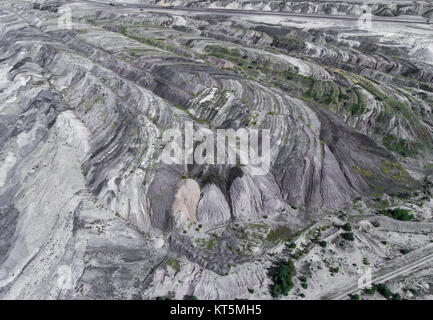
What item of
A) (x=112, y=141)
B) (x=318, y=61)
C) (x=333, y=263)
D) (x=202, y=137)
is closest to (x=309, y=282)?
(x=333, y=263)

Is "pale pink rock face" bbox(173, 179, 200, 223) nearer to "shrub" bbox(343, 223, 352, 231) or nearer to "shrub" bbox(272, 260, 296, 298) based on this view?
"shrub" bbox(272, 260, 296, 298)

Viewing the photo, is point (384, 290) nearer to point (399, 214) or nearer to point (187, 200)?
point (399, 214)

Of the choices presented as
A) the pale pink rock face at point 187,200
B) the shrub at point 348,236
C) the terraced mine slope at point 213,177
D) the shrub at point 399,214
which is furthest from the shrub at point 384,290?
the pale pink rock face at point 187,200

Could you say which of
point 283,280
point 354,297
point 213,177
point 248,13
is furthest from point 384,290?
point 248,13

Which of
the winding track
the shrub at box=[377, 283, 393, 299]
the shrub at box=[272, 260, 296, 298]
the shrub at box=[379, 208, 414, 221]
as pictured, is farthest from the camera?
the winding track

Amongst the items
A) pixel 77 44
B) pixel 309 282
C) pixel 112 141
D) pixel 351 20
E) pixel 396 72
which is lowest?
pixel 309 282

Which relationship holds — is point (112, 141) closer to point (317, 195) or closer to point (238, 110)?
point (238, 110)

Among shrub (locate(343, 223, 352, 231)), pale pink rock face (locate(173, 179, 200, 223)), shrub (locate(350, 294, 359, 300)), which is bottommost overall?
shrub (locate(350, 294, 359, 300))

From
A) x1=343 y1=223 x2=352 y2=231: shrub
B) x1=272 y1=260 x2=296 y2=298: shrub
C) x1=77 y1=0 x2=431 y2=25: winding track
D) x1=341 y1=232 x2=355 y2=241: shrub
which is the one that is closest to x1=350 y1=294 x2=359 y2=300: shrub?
x1=272 y1=260 x2=296 y2=298: shrub
